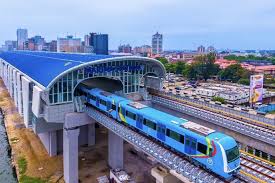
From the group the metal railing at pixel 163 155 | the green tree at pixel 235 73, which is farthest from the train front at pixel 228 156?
the green tree at pixel 235 73

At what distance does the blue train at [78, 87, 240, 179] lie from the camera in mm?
21000

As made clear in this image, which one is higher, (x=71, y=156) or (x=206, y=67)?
(x=206, y=67)

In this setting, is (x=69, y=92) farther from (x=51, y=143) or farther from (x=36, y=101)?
(x=51, y=143)

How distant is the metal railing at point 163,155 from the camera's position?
70.1 feet

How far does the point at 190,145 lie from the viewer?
77.5 ft

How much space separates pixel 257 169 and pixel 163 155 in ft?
27.4

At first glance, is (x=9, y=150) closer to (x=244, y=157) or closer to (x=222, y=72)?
(x=244, y=157)

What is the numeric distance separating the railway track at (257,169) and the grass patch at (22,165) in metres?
30.8

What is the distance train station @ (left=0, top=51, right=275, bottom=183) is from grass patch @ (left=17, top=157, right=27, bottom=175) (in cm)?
418

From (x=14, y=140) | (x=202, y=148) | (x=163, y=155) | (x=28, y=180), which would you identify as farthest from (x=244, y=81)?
(x=202, y=148)

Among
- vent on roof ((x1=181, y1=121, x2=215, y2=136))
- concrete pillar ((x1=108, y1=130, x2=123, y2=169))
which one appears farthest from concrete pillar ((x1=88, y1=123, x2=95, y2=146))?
vent on roof ((x1=181, y1=121, x2=215, y2=136))

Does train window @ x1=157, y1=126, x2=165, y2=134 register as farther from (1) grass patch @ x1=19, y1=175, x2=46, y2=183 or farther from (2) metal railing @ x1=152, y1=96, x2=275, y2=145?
(1) grass patch @ x1=19, y1=175, x2=46, y2=183

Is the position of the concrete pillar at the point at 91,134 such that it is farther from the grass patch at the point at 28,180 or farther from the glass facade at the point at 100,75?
the grass patch at the point at 28,180

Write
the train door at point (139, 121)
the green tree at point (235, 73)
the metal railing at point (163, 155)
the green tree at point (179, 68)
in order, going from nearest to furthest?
the metal railing at point (163, 155), the train door at point (139, 121), the green tree at point (235, 73), the green tree at point (179, 68)
